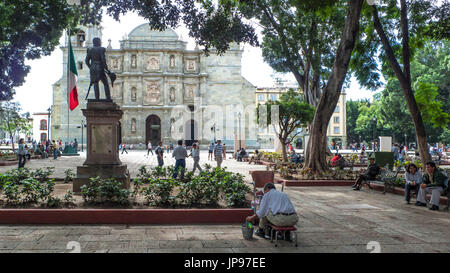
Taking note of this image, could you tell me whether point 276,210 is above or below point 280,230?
above

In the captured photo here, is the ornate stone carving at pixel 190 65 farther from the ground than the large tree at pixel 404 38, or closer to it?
farther from the ground

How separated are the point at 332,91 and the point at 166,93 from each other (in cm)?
3778

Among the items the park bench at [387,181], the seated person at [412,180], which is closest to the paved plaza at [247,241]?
the seated person at [412,180]

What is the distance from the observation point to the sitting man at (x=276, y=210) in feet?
16.8

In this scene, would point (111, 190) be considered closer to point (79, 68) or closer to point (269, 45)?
point (269, 45)

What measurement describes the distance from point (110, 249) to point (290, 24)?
51.9ft

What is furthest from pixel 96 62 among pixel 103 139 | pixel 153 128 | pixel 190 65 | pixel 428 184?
pixel 190 65

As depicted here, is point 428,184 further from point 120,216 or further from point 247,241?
point 120,216

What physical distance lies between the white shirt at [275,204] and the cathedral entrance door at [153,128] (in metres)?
44.6

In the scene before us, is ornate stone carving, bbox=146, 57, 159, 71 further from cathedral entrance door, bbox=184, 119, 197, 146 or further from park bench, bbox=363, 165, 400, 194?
park bench, bbox=363, 165, 400, 194

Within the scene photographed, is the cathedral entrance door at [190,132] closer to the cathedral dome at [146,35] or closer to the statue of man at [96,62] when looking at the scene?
the cathedral dome at [146,35]

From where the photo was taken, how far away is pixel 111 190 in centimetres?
682

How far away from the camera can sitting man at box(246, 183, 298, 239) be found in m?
5.12

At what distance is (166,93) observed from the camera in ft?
160
